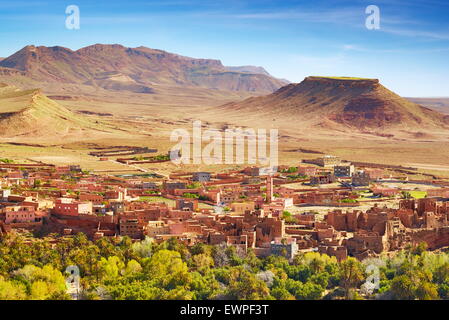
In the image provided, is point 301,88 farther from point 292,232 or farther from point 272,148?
point 292,232

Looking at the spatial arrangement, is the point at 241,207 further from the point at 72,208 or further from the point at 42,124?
the point at 42,124

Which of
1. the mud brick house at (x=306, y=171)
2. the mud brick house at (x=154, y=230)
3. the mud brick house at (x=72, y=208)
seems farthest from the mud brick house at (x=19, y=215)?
the mud brick house at (x=306, y=171)

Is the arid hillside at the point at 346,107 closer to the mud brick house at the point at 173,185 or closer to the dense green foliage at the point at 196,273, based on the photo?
the mud brick house at the point at 173,185

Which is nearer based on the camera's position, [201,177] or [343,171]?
[201,177]

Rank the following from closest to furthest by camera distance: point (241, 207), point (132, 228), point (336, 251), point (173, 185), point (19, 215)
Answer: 1. point (336, 251)
2. point (132, 228)
3. point (19, 215)
4. point (241, 207)
5. point (173, 185)

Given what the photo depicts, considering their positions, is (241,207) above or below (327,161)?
below

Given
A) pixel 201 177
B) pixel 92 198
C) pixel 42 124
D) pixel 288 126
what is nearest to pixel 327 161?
pixel 201 177

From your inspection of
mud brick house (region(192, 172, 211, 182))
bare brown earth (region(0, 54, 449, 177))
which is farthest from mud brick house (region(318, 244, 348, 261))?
bare brown earth (region(0, 54, 449, 177))
